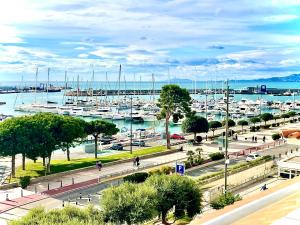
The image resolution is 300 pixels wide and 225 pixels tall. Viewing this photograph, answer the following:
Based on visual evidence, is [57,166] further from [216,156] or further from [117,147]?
[117,147]

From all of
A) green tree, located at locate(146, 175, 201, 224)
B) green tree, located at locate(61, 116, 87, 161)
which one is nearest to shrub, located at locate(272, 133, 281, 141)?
green tree, located at locate(61, 116, 87, 161)

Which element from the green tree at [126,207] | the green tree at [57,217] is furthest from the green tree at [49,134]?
the green tree at [57,217]

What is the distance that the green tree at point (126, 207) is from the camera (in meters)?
16.4

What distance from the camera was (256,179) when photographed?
93.9 feet

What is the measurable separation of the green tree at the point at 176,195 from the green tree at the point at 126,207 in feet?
5.54

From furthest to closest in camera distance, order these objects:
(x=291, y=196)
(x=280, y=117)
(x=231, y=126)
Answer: (x=280, y=117) < (x=231, y=126) < (x=291, y=196)

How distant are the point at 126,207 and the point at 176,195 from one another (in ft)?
10.6

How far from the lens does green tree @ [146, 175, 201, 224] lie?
1889cm

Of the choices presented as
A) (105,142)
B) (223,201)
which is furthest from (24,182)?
(105,142)

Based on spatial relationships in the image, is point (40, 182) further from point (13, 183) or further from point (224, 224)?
point (224, 224)

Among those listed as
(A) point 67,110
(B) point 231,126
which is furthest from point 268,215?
(A) point 67,110

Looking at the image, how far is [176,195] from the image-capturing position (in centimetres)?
1906

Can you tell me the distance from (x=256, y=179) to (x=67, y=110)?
77.4 m

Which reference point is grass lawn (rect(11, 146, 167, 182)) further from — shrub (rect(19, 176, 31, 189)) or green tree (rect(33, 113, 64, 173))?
shrub (rect(19, 176, 31, 189))
